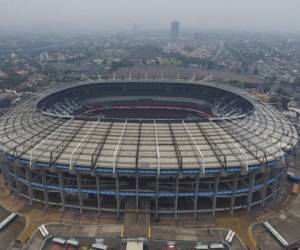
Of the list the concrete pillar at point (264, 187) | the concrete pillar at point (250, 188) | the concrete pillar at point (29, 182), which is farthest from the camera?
the concrete pillar at point (264, 187)

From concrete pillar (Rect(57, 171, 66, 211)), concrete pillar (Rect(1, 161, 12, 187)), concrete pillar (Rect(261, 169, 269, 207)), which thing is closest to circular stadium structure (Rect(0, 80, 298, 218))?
concrete pillar (Rect(261, 169, 269, 207))

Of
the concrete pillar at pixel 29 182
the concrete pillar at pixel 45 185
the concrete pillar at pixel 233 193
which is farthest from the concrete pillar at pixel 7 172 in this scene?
the concrete pillar at pixel 233 193

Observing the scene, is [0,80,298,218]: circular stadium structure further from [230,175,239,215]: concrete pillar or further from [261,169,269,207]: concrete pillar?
[230,175,239,215]: concrete pillar

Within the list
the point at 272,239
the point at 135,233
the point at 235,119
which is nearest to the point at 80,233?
the point at 135,233

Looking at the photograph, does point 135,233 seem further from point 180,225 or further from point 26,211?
point 26,211

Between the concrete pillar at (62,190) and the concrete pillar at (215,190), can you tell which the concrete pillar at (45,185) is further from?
the concrete pillar at (215,190)

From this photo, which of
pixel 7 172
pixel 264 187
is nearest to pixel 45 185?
pixel 7 172

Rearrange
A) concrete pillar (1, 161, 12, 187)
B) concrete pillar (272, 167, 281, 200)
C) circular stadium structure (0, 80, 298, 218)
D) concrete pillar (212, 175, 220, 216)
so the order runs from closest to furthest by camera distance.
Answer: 1. circular stadium structure (0, 80, 298, 218)
2. concrete pillar (212, 175, 220, 216)
3. concrete pillar (272, 167, 281, 200)
4. concrete pillar (1, 161, 12, 187)

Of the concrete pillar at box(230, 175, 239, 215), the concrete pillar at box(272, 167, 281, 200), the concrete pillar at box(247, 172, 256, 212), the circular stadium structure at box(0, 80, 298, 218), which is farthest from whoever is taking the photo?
the concrete pillar at box(272, 167, 281, 200)
